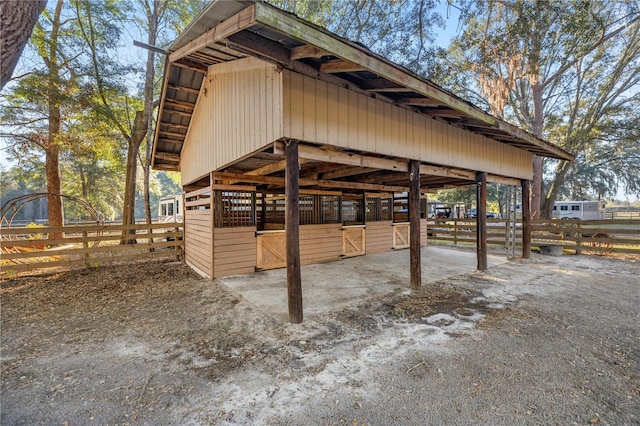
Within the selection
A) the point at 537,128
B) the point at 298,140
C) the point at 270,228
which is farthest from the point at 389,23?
the point at 298,140

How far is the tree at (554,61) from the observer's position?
26.6ft

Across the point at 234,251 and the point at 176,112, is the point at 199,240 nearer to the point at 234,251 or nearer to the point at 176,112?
the point at 234,251

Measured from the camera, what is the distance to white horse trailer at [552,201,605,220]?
1970cm

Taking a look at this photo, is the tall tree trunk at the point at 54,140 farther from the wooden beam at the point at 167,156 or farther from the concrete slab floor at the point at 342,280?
the concrete slab floor at the point at 342,280

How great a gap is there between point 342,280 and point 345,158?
242 centimetres

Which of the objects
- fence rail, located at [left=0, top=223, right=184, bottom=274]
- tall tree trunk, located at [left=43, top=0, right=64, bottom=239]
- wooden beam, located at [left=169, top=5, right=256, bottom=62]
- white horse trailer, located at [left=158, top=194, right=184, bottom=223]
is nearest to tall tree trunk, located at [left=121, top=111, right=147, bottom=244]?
tall tree trunk, located at [left=43, top=0, right=64, bottom=239]

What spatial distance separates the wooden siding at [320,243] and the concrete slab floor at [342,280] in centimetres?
23

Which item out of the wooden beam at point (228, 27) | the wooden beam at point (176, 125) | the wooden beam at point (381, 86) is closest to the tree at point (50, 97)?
the wooden beam at point (176, 125)

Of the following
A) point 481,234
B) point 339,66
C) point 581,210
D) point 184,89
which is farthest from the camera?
point 581,210

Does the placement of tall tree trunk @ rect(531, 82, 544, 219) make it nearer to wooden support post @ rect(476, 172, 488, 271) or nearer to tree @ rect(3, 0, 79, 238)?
wooden support post @ rect(476, 172, 488, 271)

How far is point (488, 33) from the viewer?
980cm

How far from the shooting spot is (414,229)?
4668mm

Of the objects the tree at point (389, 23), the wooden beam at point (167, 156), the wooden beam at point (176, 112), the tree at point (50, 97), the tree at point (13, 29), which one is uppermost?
the tree at point (389, 23)

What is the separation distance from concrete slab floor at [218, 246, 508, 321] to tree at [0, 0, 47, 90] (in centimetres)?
313
